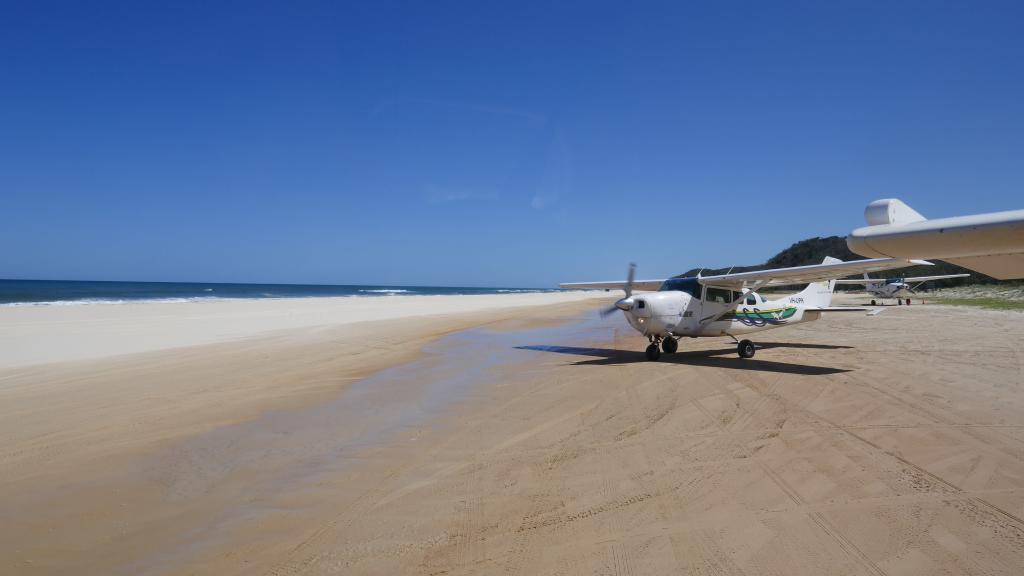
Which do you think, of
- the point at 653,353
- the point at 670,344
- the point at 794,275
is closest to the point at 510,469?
the point at 653,353

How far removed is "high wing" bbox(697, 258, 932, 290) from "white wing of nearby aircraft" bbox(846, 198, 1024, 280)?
10.7m

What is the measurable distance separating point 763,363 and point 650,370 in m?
3.55

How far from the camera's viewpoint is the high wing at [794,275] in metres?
12.2

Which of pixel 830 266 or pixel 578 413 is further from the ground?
pixel 830 266

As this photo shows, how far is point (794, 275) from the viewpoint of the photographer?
44.3ft

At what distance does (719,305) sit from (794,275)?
2.11 metres

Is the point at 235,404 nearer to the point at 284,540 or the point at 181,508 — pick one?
the point at 181,508

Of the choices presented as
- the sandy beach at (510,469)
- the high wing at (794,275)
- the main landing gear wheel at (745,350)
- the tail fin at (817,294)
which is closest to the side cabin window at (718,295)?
the high wing at (794,275)

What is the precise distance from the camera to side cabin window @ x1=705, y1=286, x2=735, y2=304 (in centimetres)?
1445

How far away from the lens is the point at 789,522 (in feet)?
12.8

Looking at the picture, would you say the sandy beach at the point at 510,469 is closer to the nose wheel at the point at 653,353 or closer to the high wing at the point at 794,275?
the nose wheel at the point at 653,353

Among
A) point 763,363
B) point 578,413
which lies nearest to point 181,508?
point 578,413

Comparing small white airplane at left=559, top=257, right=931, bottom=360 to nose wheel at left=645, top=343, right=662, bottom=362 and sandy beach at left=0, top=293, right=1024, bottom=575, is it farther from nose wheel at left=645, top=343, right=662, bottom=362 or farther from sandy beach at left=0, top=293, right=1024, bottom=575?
sandy beach at left=0, top=293, right=1024, bottom=575

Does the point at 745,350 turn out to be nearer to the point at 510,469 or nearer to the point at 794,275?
the point at 794,275
